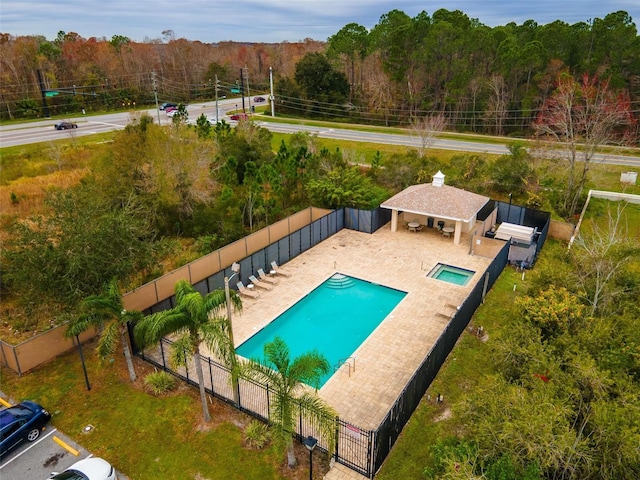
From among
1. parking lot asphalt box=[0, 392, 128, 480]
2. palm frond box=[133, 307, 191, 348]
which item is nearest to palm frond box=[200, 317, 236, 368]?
palm frond box=[133, 307, 191, 348]

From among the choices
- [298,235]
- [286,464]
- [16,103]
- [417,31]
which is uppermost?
[417,31]

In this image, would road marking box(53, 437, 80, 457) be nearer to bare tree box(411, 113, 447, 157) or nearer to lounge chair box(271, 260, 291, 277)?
lounge chair box(271, 260, 291, 277)

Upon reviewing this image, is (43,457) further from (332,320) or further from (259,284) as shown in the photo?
(332,320)

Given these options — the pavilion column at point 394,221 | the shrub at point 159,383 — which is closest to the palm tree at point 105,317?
the shrub at point 159,383

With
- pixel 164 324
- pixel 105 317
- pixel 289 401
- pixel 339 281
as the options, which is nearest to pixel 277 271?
pixel 339 281

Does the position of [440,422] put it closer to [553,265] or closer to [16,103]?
[553,265]

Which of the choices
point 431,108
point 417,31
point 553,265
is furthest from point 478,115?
point 553,265
